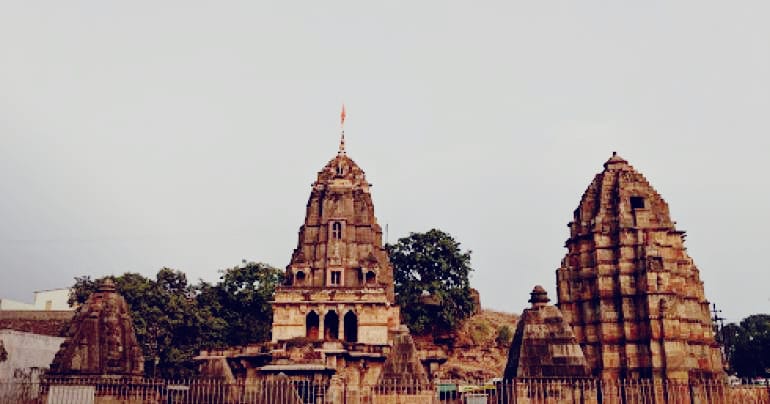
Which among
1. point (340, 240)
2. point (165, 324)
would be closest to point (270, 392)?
point (340, 240)

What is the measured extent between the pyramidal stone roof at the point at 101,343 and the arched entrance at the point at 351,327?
→ 66.7 feet

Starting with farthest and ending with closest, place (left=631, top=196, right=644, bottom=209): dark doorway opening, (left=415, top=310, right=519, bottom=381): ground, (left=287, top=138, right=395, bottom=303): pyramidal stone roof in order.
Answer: (left=415, top=310, right=519, bottom=381): ground, (left=287, top=138, right=395, bottom=303): pyramidal stone roof, (left=631, top=196, right=644, bottom=209): dark doorway opening

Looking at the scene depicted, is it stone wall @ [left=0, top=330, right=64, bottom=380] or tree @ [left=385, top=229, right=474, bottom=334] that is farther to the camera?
tree @ [left=385, top=229, right=474, bottom=334]

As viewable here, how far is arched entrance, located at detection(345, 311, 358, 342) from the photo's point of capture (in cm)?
4275

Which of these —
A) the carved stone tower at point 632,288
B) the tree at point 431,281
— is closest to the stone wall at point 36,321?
the tree at point 431,281

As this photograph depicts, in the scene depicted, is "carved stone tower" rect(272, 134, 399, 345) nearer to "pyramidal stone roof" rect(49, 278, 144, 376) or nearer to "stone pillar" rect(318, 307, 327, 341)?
"stone pillar" rect(318, 307, 327, 341)

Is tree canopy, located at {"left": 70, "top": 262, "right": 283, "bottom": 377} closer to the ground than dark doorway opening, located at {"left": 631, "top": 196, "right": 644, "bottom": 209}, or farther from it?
closer to the ground

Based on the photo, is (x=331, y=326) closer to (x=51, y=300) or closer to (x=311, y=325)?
(x=311, y=325)

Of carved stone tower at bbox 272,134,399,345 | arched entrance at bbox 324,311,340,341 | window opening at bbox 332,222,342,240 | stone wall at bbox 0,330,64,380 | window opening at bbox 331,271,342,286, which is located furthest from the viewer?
window opening at bbox 332,222,342,240

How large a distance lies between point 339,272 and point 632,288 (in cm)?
2098

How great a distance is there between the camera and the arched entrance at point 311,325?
42.9 m

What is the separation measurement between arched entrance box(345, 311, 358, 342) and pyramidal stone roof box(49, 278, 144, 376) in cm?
2032

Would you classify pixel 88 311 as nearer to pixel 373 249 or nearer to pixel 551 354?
pixel 551 354

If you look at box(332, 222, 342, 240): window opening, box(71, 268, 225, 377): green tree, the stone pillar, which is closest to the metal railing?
the stone pillar
